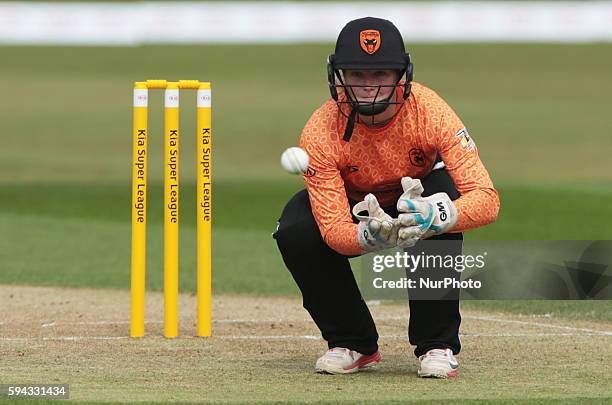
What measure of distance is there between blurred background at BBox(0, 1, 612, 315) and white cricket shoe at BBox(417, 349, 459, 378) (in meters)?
4.14

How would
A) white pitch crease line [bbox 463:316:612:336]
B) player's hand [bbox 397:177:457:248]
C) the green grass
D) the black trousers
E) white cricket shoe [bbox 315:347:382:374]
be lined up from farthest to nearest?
1. the green grass
2. white pitch crease line [bbox 463:316:612:336]
3. white cricket shoe [bbox 315:347:382:374]
4. the black trousers
5. player's hand [bbox 397:177:457:248]

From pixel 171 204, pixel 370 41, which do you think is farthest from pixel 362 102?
pixel 171 204

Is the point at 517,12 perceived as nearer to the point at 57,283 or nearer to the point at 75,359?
the point at 57,283

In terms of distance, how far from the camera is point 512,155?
918 inches

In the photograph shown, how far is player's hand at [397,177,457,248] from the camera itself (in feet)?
20.5

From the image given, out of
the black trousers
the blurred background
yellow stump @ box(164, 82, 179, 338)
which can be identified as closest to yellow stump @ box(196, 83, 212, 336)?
yellow stump @ box(164, 82, 179, 338)

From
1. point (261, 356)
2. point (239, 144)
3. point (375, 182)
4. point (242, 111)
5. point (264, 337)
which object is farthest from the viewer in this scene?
point (242, 111)

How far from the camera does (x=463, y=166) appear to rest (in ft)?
21.6

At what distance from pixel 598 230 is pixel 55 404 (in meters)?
8.92

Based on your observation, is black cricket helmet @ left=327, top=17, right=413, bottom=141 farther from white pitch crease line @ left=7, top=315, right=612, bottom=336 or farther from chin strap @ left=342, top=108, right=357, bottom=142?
white pitch crease line @ left=7, top=315, right=612, bottom=336

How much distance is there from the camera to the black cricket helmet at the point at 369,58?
21.6 feet

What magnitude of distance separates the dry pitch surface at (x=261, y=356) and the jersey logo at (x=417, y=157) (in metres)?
1.04

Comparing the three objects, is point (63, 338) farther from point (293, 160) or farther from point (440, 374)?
point (440, 374)

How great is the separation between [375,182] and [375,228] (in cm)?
56
